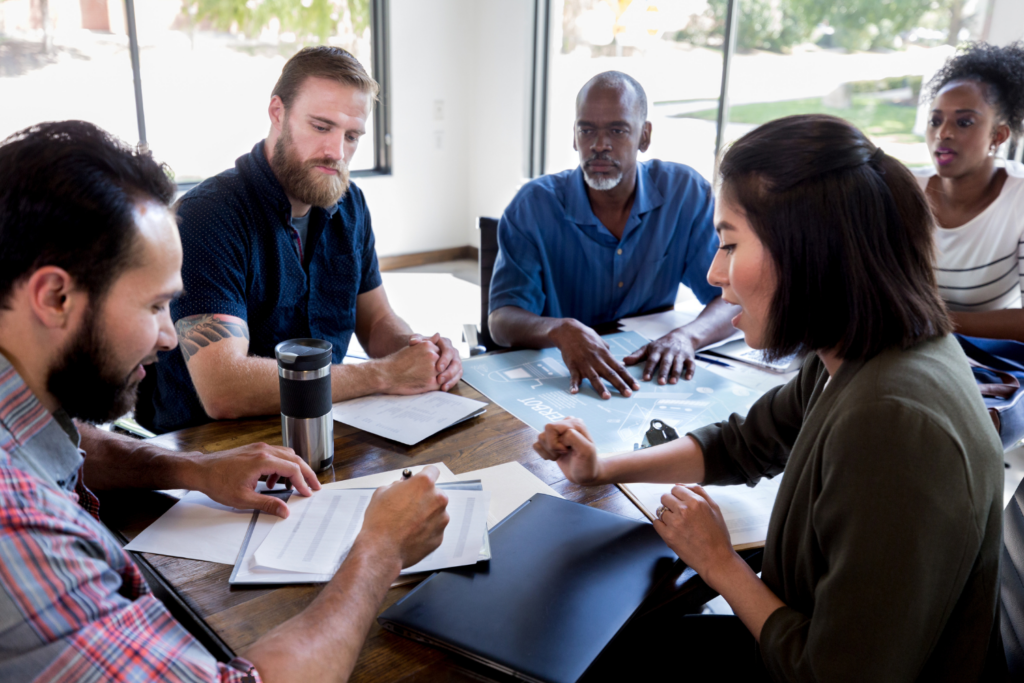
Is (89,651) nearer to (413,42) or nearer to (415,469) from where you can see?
(415,469)

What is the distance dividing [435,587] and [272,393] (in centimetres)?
66

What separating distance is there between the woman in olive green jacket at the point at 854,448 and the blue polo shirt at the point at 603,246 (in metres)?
1.27

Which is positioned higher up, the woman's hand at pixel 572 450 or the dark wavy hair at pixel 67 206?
the dark wavy hair at pixel 67 206

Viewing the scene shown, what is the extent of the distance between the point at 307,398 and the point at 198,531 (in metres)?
0.26

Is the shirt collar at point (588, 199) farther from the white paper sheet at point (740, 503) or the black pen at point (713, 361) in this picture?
the white paper sheet at point (740, 503)

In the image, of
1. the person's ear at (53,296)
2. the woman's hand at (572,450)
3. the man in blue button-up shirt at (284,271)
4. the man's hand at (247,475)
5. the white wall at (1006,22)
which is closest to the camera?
the person's ear at (53,296)

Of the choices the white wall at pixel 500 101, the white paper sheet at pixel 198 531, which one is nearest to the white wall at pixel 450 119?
the white wall at pixel 500 101

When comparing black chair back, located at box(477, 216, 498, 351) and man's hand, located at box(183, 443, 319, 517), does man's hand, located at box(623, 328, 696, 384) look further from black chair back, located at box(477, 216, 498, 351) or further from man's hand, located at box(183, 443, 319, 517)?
man's hand, located at box(183, 443, 319, 517)

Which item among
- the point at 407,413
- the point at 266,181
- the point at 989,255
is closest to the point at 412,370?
the point at 407,413

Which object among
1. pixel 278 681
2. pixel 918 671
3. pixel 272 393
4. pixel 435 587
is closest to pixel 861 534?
pixel 918 671

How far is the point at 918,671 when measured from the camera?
2.77 feet

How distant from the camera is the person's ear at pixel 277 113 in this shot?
189cm

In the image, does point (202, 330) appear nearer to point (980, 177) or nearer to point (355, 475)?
point (355, 475)

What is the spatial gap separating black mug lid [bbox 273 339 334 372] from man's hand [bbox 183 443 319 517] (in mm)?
134
